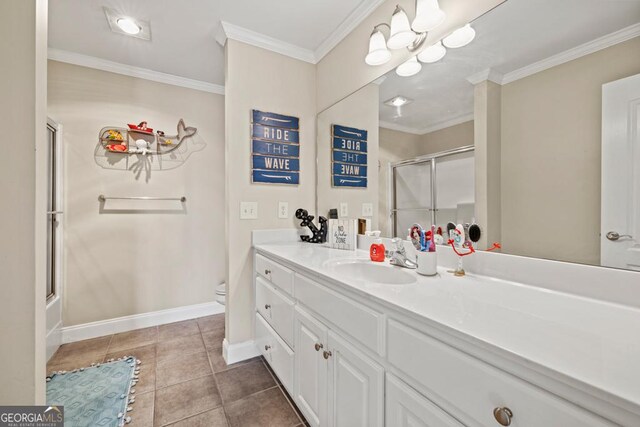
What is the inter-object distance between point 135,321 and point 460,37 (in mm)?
3197

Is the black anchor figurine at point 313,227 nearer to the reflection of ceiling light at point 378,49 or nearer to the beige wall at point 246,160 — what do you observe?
the beige wall at point 246,160

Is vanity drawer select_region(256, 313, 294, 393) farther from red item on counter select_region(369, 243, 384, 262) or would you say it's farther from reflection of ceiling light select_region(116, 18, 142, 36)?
reflection of ceiling light select_region(116, 18, 142, 36)

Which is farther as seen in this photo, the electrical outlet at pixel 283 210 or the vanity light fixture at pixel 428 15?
the electrical outlet at pixel 283 210

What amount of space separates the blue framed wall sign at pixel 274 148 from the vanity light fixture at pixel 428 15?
114 cm

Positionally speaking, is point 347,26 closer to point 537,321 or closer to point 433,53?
point 433,53

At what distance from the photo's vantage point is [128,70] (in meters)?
2.40

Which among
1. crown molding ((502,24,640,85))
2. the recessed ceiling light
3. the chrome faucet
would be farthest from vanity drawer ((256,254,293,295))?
the recessed ceiling light

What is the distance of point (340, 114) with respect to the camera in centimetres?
197

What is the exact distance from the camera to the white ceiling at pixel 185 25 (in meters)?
1.69

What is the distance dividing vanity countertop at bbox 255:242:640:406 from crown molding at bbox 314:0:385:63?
169cm

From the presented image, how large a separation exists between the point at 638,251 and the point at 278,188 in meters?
1.85

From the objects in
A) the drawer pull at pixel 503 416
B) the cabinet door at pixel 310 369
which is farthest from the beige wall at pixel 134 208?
the drawer pull at pixel 503 416

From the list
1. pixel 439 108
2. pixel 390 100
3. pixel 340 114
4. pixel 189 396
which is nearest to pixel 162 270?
pixel 189 396
